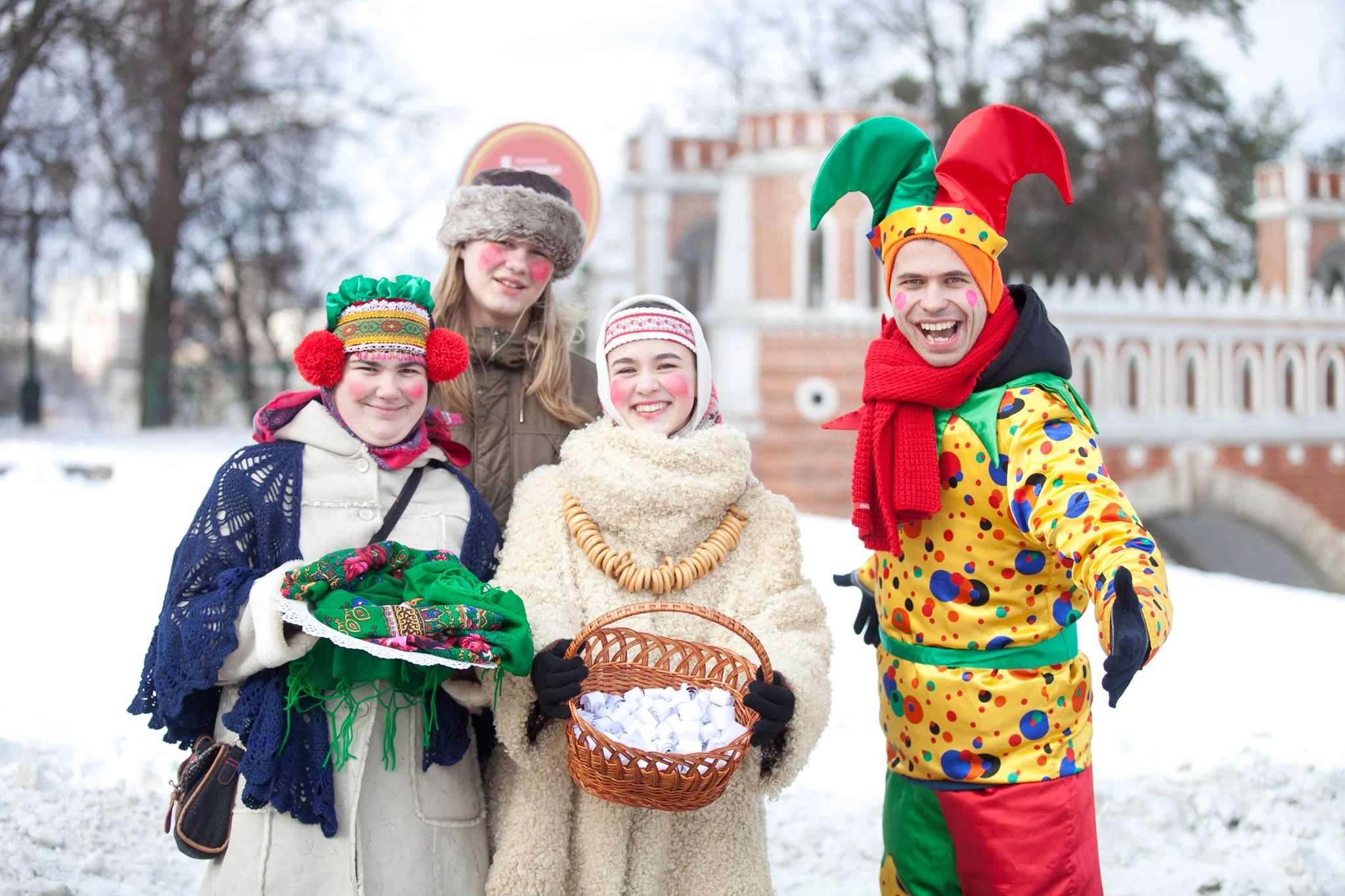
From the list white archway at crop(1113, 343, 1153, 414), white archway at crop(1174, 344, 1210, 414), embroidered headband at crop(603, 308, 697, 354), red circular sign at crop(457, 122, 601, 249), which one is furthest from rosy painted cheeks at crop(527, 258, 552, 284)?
white archway at crop(1174, 344, 1210, 414)

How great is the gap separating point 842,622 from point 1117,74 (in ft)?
69.8

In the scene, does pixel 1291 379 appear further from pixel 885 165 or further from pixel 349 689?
pixel 349 689

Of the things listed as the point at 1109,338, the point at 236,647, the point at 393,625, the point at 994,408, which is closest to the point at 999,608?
the point at 994,408

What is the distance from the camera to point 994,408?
2.58 m

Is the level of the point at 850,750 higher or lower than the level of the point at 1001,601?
lower

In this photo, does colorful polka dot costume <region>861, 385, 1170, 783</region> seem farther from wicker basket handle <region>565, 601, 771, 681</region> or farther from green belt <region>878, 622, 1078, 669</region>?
wicker basket handle <region>565, 601, 771, 681</region>

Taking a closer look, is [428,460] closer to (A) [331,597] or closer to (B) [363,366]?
(B) [363,366]

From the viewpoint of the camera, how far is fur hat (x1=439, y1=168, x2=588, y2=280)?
3328mm

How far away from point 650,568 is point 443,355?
0.73m

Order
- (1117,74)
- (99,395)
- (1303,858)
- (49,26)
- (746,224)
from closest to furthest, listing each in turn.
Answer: (1303,858)
(49,26)
(746,224)
(1117,74)
(99,395)

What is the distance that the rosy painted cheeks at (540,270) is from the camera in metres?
3.42

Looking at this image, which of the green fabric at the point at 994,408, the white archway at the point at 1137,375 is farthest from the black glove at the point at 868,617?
the white archway at the point at 1137,375

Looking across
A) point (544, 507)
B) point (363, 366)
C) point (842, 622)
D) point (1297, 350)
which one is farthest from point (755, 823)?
point (1297, 350)

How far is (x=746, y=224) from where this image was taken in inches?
703
